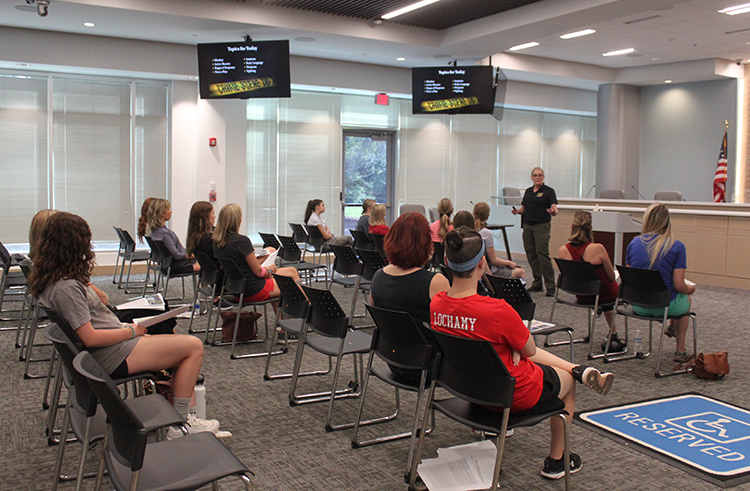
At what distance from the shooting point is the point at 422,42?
9453 millimetres

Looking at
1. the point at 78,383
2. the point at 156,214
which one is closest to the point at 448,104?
the point at 156,214

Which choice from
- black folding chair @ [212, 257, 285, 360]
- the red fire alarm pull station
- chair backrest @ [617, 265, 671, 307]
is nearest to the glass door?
the red fire alarm pull station

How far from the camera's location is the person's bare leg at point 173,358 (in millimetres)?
2877

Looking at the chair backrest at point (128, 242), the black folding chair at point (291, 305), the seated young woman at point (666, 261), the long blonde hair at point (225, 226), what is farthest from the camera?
the chair backrest at point (128, 242)

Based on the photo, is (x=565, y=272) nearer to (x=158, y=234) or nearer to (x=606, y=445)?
(x=606, y=445)

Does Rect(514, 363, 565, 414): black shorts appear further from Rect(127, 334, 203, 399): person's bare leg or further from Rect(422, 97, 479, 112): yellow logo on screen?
Rect(422, 97, 479, 112): yellow logo on screen

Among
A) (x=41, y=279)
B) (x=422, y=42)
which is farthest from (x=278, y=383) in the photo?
(x=422, y=42)

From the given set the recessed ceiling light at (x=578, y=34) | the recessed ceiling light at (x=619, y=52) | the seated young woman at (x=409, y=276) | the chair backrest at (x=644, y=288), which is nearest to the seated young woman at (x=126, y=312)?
the seated young woman at (x=409, y=276)

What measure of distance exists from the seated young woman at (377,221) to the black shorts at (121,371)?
15.8ft

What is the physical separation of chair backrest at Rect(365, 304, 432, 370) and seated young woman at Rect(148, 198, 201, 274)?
3824 mm

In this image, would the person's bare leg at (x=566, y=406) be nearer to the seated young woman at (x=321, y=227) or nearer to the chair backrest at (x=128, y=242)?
the seated young woman at (x=321, y=227)

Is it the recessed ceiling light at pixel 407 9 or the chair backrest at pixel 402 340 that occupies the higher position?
the recessed ceiling light at pixel 407 9

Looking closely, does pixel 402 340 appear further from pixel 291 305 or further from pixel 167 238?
pixel 167 238

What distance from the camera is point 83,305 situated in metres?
2.74
